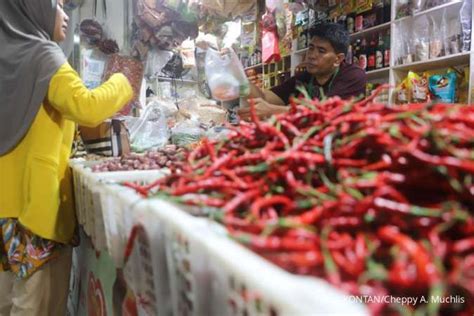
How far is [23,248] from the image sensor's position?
1495mm

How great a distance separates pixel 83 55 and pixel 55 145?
1896mm

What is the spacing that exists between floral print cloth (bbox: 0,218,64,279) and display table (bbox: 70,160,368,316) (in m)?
0.51

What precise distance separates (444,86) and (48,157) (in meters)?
2.70

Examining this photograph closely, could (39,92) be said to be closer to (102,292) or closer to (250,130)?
(102,292)

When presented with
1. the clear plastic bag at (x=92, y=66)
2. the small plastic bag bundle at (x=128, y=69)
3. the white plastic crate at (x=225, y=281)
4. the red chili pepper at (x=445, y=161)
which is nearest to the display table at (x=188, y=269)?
the white plastic crate at (x=225, y=281)

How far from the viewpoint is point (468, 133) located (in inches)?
24.9

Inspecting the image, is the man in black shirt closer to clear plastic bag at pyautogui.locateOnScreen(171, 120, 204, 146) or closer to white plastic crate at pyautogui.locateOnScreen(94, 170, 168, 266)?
clear plastic bag at pyautogui.locateOnScreen(171, 120, 204, 146)

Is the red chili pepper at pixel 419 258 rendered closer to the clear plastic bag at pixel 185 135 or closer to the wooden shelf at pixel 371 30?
the clear plastic bag at pixel 185 135

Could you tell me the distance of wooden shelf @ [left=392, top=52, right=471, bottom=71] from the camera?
2944 millimetres

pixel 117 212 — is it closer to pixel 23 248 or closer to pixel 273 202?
pixel 273 202

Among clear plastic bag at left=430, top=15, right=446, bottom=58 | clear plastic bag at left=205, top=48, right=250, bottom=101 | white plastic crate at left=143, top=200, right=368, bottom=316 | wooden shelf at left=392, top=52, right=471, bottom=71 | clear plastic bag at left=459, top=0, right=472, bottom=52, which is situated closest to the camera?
white plastic crate at left=143, top=200, right=368, bottom=316

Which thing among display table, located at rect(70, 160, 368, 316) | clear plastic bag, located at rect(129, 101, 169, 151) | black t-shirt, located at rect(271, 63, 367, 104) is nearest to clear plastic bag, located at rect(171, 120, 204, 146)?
clear plastic bag, located at rect(129, 101, 169, 151)

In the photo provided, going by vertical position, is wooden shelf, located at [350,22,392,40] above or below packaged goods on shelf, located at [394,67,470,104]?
above

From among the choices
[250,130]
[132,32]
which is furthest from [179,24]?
[250,130]
